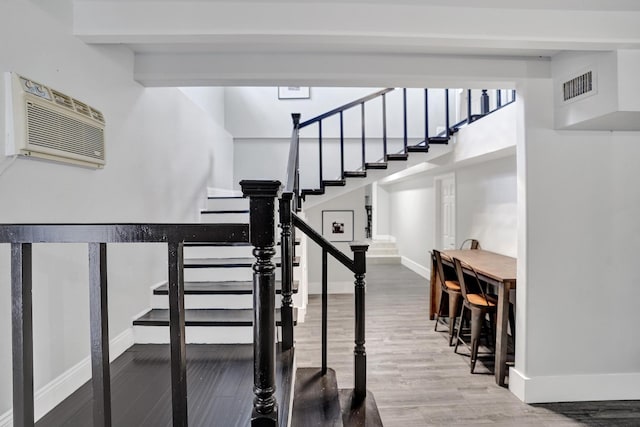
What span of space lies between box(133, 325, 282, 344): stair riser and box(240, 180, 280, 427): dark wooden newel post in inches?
60.7

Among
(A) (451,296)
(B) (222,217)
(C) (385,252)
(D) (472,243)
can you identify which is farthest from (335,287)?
(C) (385,252)

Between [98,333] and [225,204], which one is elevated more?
[225,204]

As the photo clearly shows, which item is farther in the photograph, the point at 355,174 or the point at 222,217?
the point at 355,174

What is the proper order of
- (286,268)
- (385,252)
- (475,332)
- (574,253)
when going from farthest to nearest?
(385,252) → (475,332) → (574,253) → (286,268)

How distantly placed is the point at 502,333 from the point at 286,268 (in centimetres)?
200

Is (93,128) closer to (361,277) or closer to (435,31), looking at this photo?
(361,277)

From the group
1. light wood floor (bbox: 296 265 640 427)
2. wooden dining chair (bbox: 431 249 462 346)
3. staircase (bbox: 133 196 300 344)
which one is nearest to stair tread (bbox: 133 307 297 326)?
staircase (bbox: 133 196 300 344)

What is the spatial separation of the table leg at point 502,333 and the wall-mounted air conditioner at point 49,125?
307cm

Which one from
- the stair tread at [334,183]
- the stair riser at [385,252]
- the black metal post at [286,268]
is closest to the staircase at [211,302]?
the black metal post at [286,268]

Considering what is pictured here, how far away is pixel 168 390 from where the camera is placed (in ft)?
6.08

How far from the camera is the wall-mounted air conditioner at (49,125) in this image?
57.3 inches

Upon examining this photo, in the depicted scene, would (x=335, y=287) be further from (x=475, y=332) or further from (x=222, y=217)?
(x=475, y=332)

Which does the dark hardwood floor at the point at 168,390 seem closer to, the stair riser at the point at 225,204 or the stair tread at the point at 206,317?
the stair tread at the point at 206,317

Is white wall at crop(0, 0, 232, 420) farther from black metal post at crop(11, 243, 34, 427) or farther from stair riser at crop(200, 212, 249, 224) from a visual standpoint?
stair riser at crop(200, 212, 249, 224)
